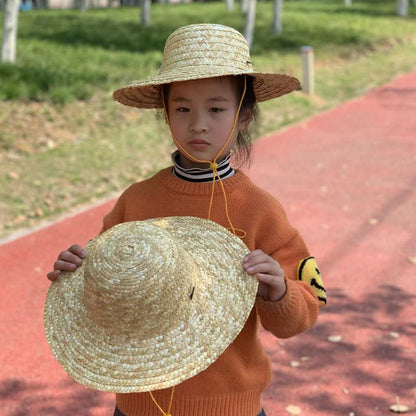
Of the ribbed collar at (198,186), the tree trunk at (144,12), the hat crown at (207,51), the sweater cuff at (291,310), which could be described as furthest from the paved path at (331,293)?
the tree trunk at (144,12)

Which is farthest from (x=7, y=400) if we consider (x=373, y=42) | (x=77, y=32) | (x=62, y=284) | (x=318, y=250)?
(x=373, y=42)

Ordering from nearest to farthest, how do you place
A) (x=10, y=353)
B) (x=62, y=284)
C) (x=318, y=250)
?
(x=62, y=284)
(x=10, y=353)
(x=318, y=250)

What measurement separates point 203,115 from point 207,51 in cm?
21

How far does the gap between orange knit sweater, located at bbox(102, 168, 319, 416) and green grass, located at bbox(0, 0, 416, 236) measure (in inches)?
186

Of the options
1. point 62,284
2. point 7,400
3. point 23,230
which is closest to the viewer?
point 62,284

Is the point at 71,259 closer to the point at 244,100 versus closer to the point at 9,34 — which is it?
the point at 244,100

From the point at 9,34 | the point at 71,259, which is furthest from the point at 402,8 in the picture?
the point at 71,259

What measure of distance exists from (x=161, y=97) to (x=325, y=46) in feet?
55.1

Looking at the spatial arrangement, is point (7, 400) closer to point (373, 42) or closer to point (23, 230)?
point (23, 230)

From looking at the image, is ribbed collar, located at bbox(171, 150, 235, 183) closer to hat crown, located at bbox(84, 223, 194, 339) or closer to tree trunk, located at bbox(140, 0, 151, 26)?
hat crown, located at bbox(84, 223, 194, 339)

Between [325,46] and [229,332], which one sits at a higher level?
[229,332]

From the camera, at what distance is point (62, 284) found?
199 cm

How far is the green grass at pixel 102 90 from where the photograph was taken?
7.77m

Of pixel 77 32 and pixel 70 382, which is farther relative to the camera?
pixel 77 32
